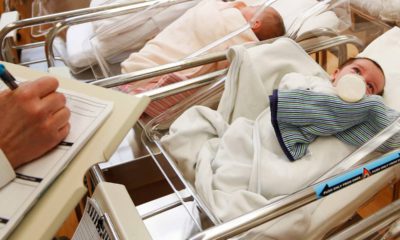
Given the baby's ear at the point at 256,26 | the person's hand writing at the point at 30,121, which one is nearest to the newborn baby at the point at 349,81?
the baby's ear at the point at 256,26

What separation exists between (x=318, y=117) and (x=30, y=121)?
0.53m

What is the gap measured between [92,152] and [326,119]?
45 centimetres

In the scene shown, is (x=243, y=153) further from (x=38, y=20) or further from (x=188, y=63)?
(x=38, y=20)

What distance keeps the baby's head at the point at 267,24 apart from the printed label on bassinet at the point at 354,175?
Result: 72 cm

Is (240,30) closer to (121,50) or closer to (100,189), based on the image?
(121,50)

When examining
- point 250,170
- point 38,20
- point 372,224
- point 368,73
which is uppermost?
point 38,20

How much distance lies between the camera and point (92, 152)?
0.69m

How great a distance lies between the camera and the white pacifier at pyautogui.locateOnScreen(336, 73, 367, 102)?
0.84 m

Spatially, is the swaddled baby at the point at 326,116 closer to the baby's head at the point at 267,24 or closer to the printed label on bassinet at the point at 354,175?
the printed label on bassinet at the point at 354,175

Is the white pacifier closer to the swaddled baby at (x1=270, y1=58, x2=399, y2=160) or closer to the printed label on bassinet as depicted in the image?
the swaddled baby at (x1=270, y1=58, x2=399, y2=160)

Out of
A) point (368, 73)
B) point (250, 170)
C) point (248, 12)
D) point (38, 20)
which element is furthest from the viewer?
point (248, 12)

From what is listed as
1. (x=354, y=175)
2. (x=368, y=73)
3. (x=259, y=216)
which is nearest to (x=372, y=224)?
(x=354, y=175)

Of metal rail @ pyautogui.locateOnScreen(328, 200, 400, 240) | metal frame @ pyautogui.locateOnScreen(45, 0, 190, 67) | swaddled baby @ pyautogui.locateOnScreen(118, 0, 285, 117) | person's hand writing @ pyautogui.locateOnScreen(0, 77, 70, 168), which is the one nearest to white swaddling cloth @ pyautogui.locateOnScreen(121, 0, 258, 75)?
swaddled baby @ pyautogui.locateOnScreen(118, 0, 285, 117)

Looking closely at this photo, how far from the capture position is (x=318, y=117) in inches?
33.0
